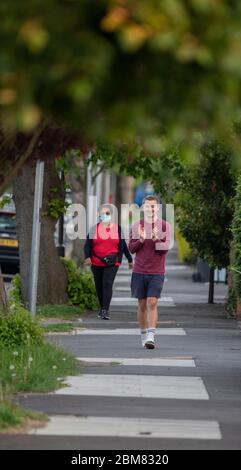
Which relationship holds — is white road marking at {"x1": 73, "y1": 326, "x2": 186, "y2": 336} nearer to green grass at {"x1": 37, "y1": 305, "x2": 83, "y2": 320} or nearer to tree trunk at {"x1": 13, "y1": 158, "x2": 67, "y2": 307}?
green grass at {"x1": 37, "y1": 305, "x2": 83, "y2": 320}

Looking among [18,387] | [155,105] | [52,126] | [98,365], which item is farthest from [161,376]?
[155,105]

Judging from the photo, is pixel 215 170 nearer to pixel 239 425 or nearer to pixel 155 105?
pixel 239 425

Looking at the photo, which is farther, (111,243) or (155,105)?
(111,243)

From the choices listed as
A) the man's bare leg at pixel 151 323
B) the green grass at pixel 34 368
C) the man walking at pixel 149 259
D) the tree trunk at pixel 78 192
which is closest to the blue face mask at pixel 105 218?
the man walking at pixel 149 259

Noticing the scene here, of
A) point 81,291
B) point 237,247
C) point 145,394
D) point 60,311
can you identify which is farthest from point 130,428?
point 81,291

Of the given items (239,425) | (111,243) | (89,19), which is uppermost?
(89,19)

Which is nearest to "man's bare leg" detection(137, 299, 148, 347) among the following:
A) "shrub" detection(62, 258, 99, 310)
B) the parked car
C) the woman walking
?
the woman walking

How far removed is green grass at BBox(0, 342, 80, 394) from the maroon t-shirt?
7.09 feet

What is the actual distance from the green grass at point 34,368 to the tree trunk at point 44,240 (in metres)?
6.74

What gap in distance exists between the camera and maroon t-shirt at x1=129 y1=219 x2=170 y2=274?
15.4m

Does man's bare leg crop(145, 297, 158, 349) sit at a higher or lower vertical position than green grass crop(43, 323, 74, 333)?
higher

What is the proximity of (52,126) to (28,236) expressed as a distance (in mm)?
11438

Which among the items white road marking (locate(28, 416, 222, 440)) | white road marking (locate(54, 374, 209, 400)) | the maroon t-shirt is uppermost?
the maroon t-shirt

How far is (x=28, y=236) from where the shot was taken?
20453 millimetres
